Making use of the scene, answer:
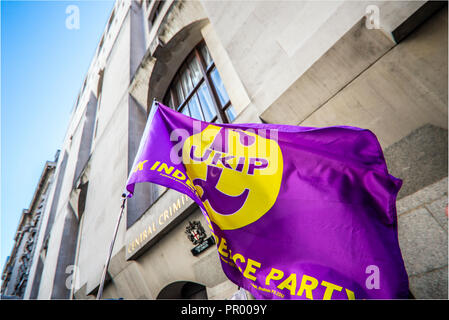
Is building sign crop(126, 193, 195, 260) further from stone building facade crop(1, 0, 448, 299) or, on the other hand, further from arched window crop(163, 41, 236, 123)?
arched window crop(163, 41, 236, 123)

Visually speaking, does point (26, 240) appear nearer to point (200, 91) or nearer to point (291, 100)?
point (200, 91)

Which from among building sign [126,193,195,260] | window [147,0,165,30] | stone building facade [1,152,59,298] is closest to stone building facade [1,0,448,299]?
building sign [126,193,195,260]

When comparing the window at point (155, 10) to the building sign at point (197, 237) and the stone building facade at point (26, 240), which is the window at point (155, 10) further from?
the stone building facade at point (26, 240)

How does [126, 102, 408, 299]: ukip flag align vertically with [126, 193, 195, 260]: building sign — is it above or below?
below

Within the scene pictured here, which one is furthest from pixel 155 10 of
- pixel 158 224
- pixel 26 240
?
pixel 26 240

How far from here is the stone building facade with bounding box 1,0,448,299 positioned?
3.00 meters

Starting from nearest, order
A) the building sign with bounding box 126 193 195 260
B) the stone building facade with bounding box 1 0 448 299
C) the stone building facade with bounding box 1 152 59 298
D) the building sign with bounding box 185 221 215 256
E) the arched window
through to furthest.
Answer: the stone building facade with bounding box 1 0 448 299
the building sign with bounding box 185 221 215 256
the building sign with bounding box 126 193 195 260
the arched window
the stone building facade with bounding box 1 152 59 298

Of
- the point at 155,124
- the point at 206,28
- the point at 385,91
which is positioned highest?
the point at 206,28

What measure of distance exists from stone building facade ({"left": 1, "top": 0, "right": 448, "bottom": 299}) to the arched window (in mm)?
55

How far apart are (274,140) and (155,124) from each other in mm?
1814

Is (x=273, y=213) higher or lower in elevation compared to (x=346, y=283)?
higher
